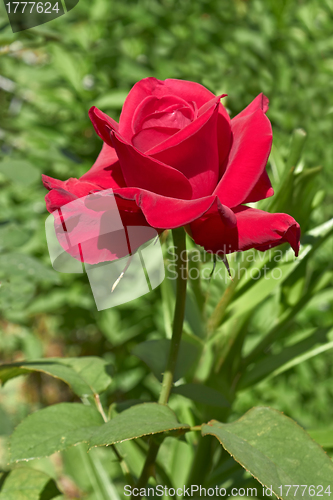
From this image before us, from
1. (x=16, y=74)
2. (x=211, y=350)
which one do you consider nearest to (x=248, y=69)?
(x=16, y=74)

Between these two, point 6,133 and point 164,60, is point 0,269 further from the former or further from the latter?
point 164,60

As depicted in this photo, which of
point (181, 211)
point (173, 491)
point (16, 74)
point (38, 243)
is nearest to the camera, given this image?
point (181, 211)

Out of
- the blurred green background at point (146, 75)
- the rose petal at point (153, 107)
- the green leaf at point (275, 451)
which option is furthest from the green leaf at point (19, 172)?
the green leaf at point (275, 451)

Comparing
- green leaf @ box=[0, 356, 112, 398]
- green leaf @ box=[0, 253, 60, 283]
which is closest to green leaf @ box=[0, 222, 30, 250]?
green leaf @ box=[0, 253, 60, 283]

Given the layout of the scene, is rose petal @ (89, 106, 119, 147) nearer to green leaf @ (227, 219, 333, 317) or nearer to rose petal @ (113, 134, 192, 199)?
rose petal @ (113, 134, 192, 199)

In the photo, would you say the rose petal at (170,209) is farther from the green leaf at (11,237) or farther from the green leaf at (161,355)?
the green leaf at (11,237)

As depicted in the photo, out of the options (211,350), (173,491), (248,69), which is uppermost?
(248,69)
